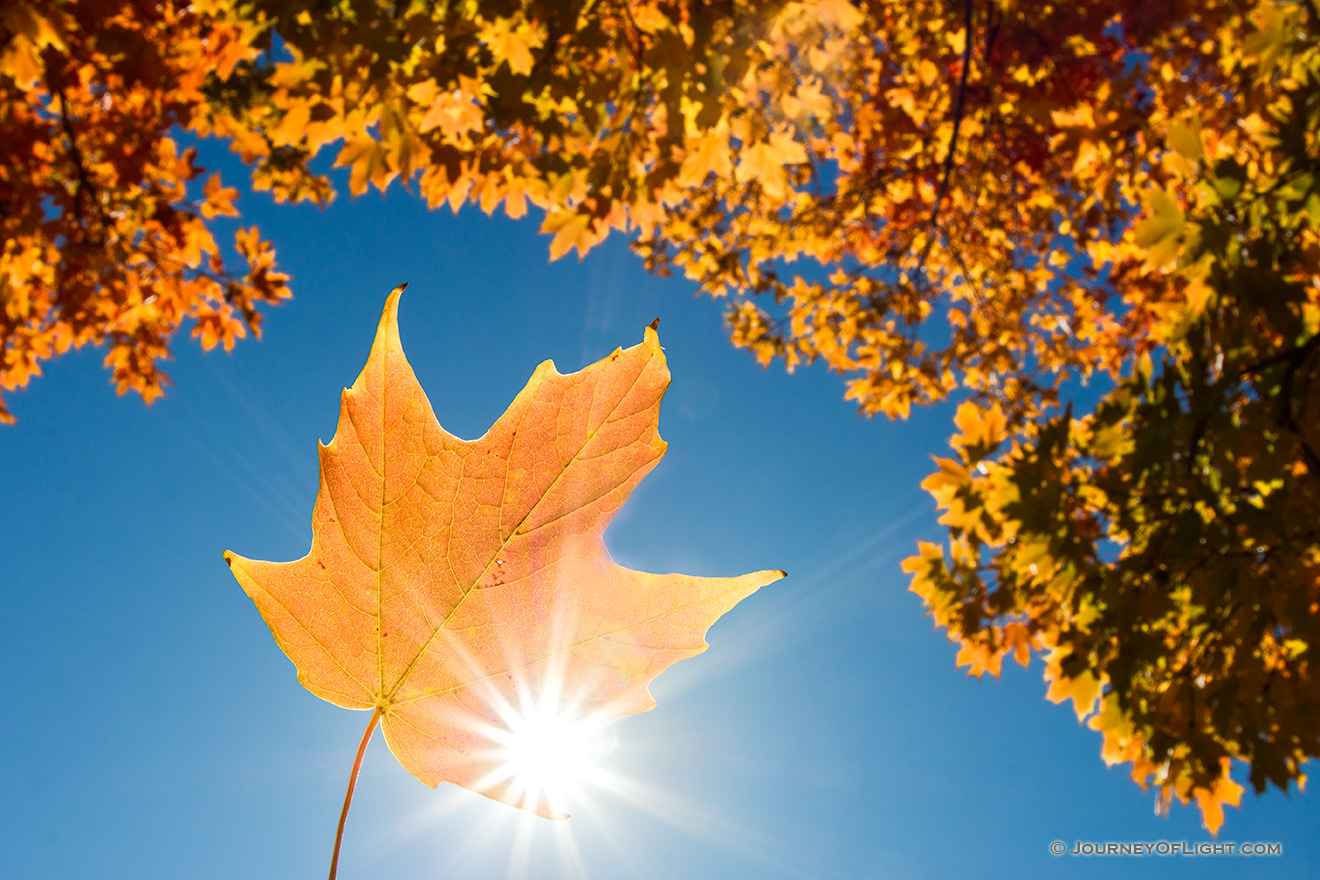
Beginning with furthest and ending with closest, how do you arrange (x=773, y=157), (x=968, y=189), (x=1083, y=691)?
(x=968, y=189), (x=773, y=157), (x=1083, y=691)

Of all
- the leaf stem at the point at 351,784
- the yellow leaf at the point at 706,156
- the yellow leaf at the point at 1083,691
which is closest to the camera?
the leaf stem at the point at 351,784

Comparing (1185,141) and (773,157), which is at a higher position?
(773,157)

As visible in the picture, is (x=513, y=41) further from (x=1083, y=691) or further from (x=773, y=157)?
(x=1083, y=691)

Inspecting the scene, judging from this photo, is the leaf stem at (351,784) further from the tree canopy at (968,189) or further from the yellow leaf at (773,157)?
the yellow leaf at (773,157)

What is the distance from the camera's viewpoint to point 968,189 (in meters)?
4.60

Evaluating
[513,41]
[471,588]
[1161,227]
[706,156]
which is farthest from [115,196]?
[1161,227]

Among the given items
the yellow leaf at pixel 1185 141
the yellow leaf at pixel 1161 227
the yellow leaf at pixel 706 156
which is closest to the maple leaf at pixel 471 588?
the yellow leaf at pixel 1161 227

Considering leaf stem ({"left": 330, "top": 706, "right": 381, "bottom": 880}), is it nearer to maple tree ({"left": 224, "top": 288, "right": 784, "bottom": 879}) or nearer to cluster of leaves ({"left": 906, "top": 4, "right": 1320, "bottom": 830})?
maple tree ({"left": 224, "top": 288, "right": 784, "bottom": 879})

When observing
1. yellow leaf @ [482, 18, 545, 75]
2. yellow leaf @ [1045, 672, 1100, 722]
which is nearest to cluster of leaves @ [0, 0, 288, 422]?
yellow leaf @ [482, 18, 545, 75]

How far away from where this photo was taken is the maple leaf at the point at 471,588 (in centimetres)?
63

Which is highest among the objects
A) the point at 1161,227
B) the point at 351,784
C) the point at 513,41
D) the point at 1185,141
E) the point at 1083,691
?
the point at 513,41

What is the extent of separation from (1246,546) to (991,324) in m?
3.74

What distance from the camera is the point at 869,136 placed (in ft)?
17.4

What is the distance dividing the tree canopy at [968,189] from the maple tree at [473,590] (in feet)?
7.38
